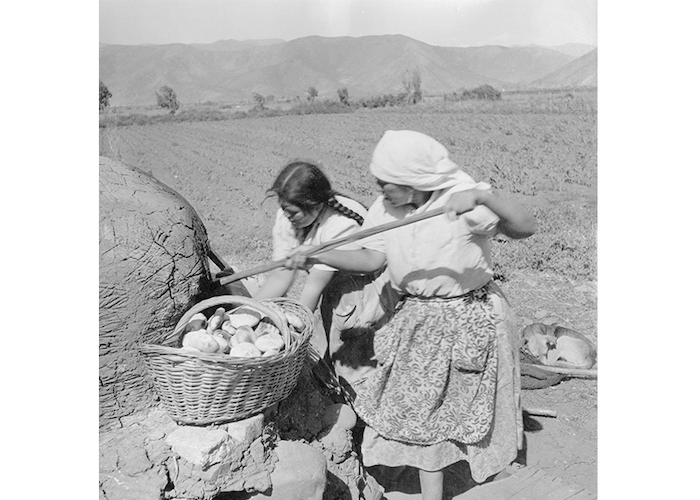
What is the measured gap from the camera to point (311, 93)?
135 inches

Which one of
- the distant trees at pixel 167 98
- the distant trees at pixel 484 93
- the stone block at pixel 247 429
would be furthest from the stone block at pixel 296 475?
the distant trees at pixel 484 93

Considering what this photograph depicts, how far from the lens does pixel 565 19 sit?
3072 mm

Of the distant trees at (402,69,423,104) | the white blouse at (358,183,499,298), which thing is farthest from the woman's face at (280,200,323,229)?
the distant trees at (402,69,423,104)

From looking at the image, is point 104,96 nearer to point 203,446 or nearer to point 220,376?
point 220,376

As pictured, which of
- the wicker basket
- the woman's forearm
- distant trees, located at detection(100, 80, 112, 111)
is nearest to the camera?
the wicker basket

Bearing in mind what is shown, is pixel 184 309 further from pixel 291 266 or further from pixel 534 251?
pixel 534 251

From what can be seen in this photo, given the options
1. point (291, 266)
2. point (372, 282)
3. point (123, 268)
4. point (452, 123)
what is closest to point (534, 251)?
point (452, 123)

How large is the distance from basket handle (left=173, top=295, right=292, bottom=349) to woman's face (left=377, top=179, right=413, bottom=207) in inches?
22.5

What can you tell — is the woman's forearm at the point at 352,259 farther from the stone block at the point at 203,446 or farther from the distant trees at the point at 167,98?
the distant trees at the point at 167,98

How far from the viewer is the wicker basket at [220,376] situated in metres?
2.33

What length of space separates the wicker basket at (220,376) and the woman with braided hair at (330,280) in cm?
32

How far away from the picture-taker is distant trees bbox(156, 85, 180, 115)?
11.2 ft

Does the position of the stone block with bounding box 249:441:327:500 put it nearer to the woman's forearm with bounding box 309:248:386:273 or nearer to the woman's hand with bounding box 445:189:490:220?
the woman's forearm with bounding box 309:248:386:273

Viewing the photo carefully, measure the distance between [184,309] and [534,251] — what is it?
2.85 metres
